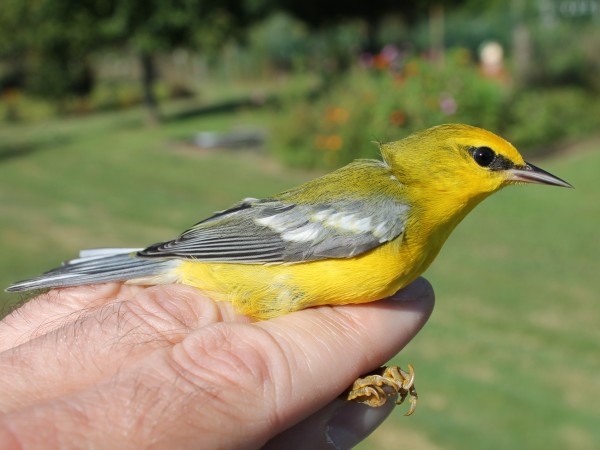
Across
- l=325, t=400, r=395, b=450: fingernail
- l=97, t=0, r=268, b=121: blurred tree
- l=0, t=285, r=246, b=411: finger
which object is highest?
l=97, t=0, r=268, b=121: blurred tree

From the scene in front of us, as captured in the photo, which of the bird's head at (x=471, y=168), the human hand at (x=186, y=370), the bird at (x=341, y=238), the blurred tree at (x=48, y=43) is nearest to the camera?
the human hand at (x=186, y=370)

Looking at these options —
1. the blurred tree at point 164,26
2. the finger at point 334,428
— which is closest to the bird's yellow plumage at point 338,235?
the finger at point 334,428

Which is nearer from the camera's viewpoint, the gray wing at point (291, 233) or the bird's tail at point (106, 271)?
the gray wing at point (291, 233)

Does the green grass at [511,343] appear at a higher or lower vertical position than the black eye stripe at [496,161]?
lower

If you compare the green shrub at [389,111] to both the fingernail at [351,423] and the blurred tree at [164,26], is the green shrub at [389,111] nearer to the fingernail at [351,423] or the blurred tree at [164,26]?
the blurred tree at [164,26]

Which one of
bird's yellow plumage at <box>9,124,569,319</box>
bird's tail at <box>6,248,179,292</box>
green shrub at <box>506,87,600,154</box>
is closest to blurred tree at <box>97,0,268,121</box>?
green shrub at <box>506,87,600,154</box>

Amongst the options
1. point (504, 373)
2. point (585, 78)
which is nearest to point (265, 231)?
point (504, 373)

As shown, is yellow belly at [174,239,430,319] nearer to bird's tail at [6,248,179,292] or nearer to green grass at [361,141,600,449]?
bird's tail at [6,248,179,292]

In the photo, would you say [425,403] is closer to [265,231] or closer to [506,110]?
[265,231]
